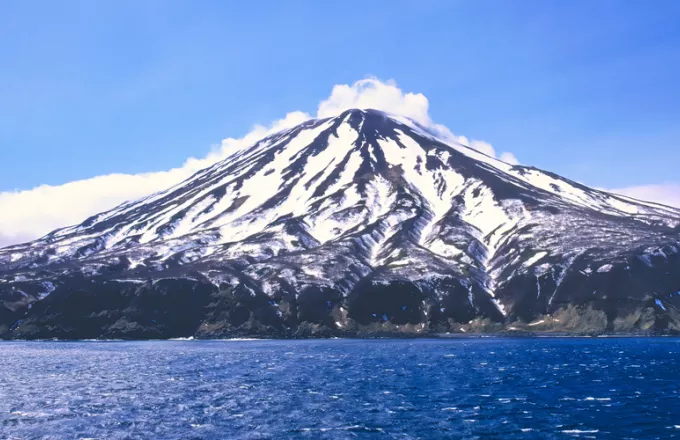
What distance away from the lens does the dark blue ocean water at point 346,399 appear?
164 ft

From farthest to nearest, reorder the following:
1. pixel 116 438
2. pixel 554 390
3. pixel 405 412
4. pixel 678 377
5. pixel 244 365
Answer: pixel 244 365 < pixel 678 377 < pixel 554 390 < pixel 405 412 < pixel 116 438

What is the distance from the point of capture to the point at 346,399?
65.2 m

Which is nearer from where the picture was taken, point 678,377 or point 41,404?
point 41,404

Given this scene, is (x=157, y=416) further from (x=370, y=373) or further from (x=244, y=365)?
(x=244, y=365)

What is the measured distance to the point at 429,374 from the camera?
87312 mm

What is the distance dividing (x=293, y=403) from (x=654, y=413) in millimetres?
32628

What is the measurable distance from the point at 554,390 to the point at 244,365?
52262mm

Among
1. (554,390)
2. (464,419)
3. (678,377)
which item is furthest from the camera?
(678,377)

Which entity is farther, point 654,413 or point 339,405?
point 339,405

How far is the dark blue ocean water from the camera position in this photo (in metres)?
50.0

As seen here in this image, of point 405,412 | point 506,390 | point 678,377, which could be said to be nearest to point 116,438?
point 405,412

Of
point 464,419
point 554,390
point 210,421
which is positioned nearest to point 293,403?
point 210,421

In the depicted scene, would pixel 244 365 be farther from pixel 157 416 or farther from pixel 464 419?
pixel 464 419

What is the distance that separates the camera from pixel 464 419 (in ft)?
176
